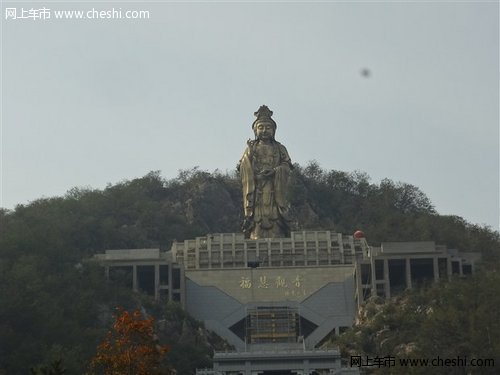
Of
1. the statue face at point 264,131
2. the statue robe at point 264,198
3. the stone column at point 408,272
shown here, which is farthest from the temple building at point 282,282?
the statue face at point 264,131

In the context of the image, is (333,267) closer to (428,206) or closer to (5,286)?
(5,286)


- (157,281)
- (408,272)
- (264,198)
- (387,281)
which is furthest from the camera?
(264,198)

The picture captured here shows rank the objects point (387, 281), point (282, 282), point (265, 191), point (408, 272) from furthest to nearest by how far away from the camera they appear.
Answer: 1. point (265, 191)
2. point (282, 282)
3. point (408, 272)
4. point (387, 281)

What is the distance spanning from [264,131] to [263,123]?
29cm

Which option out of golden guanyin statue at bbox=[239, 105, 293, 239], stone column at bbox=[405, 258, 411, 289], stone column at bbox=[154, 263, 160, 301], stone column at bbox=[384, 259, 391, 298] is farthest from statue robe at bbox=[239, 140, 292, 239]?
stone column at bbox=[405, 258, 411, 289]

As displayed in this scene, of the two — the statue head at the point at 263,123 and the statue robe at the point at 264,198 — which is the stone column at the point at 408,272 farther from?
the statue head at the point at 263,123

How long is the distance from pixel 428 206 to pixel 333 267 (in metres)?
19.5

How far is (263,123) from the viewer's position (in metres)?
52.2

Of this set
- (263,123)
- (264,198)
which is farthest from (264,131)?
(264,198)

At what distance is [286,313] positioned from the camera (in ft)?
151

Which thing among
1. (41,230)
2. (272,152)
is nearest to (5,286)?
(41,230)

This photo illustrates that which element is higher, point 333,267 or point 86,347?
point 333,267

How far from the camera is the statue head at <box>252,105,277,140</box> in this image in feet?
171

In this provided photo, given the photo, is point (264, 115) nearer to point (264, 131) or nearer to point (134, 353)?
point (264, 131)
